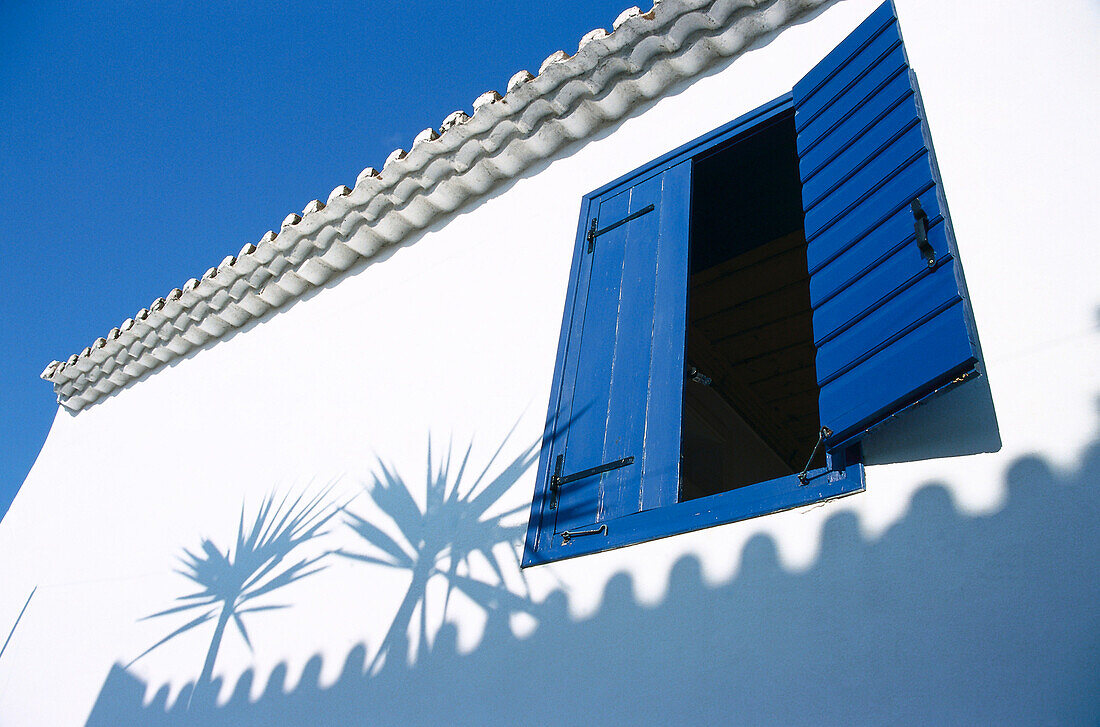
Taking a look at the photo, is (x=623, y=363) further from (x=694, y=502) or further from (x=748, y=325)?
(x=748, y=325)

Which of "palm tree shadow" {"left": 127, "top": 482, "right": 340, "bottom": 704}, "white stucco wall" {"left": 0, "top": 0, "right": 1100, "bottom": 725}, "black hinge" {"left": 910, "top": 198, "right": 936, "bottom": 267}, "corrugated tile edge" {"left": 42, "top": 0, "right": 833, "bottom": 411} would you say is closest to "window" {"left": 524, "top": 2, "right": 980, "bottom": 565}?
"black hinge" {"left": 910, "top": 198, "right": 936, "bottom": 267}

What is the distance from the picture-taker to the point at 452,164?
4.23 m

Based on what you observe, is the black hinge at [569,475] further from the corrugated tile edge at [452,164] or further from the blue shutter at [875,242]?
the corrugated tile edge at [452,164]

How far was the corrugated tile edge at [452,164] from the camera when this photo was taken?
3586mm

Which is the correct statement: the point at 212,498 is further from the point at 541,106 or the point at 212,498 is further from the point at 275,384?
the point at 541,106

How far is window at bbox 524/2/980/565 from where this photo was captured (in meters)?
2.07

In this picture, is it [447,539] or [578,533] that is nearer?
[578,533]

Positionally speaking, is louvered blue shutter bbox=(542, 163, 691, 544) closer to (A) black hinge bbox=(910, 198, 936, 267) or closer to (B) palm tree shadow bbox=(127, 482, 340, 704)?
(A) black hinge bbox=(910, 198, 936, 267)

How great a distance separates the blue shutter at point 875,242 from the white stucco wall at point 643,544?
0.18 meters

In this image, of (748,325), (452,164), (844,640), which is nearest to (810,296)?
(844,640)

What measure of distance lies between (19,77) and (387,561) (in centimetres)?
654

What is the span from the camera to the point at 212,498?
423cm

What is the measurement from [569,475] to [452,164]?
2196 mm

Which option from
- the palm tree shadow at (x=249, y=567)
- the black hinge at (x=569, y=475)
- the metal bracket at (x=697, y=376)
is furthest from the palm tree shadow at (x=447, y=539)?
the metal bracket at (x=697, y=376)
